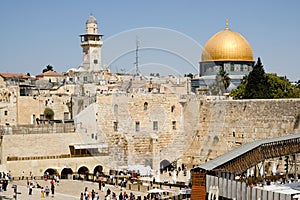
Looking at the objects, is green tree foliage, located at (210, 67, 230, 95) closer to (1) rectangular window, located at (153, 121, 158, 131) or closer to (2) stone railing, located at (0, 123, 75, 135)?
(1) rectangular window, located at (153, 121, 158, 131)

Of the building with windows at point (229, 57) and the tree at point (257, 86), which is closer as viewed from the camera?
the tree at point (257, 86)

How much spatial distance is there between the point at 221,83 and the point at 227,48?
239 inches

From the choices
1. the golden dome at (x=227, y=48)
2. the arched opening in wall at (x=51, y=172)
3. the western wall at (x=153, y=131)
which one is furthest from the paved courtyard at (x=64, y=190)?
the golden dome at (x=227, y=48)

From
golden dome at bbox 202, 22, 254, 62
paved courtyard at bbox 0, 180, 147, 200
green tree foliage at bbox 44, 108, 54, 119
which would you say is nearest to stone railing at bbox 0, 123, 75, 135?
paved courtyard at bbox 0, 180, 147, 200

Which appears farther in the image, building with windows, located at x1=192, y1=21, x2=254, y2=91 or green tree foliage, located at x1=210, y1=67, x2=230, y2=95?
building with windows, located at x1=192, y1=21, x2=254, y2=91

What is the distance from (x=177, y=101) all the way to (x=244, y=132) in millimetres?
5589

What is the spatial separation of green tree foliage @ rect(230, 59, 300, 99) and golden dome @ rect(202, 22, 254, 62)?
40.8 ft

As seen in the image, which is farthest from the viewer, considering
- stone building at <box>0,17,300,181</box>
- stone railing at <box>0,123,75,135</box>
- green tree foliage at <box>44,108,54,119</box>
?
green tree foliage at <box>44,108,54,119</box>

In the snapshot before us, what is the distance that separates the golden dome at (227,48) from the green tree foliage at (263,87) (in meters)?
12.4

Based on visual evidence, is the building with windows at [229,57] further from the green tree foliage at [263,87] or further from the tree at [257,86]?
the tree at [257,86]

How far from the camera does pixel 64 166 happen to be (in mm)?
30328

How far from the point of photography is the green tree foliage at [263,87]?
120ft

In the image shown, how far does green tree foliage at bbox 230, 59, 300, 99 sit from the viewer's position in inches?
1441

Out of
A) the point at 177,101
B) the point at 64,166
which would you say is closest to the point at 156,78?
the point at 177,101
